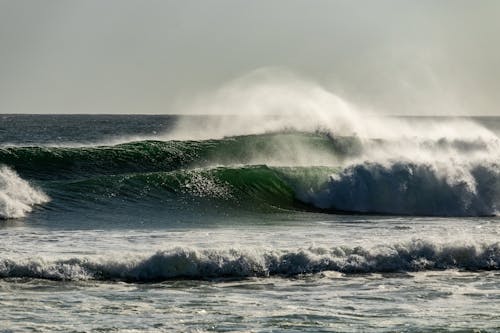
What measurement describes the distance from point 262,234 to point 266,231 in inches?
29.2

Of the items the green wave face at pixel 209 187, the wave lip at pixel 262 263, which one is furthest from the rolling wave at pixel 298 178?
the wave lip at pixel 262 263

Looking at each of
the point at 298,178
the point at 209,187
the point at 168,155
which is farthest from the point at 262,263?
the point at 168,155

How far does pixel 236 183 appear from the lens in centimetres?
2853

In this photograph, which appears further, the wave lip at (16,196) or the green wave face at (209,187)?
the green wave face at (209,187)

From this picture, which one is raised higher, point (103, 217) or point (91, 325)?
point (103, 217)

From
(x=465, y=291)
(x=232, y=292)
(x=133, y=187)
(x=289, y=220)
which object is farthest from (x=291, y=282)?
(x=133, y=187)

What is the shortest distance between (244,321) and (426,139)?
20.5 metres

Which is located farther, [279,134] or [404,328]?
[279,134]

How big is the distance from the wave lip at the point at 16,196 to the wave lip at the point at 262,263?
7009mm

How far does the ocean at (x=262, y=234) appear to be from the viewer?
43.3ft

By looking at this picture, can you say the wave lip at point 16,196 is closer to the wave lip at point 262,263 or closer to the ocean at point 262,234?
the ocean at point 262,234

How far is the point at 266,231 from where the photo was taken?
68.7 ft

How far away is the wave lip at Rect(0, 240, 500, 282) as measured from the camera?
15.7m

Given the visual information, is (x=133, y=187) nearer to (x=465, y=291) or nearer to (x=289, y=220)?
(x=289, y=220)
